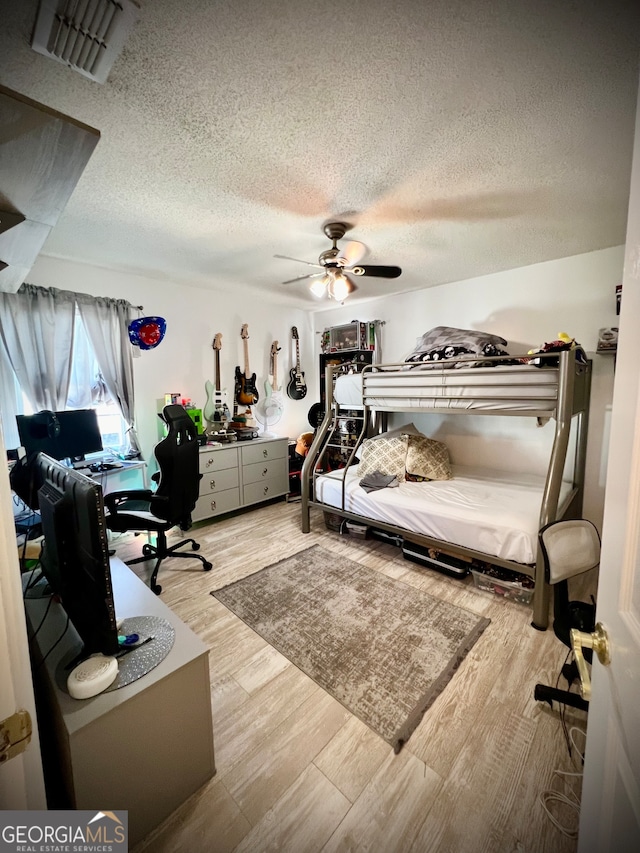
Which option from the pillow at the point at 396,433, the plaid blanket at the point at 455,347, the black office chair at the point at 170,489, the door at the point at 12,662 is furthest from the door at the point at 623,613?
the pillow at the point at 396,433

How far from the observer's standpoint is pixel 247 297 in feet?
14.3

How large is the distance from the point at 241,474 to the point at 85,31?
3.34 metres

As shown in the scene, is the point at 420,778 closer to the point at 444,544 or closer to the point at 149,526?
the point at 444,544

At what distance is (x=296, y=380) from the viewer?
497 centimetres

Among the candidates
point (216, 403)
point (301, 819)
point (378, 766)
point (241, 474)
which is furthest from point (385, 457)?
point (301, 819)

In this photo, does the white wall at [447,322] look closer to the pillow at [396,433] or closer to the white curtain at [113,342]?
the white curtain at [113,342]

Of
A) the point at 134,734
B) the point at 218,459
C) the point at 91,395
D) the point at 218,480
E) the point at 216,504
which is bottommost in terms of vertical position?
the point at 216,504

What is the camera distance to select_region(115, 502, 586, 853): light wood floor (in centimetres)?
111

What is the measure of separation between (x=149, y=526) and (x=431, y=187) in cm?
299

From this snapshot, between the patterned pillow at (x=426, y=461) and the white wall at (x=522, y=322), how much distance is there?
0.61 metres

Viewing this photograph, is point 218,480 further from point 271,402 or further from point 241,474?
point 271,402

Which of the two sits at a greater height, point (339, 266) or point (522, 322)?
point (339, 266)

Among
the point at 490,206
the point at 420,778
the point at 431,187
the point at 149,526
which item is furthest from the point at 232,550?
Result: the point at 490,206

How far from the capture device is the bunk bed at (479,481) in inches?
85.6
